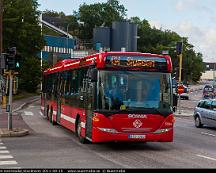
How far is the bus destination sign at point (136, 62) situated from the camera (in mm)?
15562

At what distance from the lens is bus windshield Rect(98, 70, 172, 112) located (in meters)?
15.2

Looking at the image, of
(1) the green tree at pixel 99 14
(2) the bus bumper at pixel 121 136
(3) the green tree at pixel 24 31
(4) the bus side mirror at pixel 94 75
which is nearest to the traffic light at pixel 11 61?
(4) the bus side mirror at pixel 94 75

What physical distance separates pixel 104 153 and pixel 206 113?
1193 cm

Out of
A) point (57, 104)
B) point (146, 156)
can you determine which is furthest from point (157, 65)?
point (57, 104)

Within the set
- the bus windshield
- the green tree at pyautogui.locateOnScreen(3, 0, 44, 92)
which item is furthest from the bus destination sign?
the green tree at pyautogui.locateOnScreen(3, 0, 44, 92)

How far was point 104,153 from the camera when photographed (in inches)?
588

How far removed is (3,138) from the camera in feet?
62.0

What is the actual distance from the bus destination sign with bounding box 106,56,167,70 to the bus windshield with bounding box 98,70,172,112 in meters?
0.22

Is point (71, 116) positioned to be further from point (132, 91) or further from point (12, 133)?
point (132, 91)

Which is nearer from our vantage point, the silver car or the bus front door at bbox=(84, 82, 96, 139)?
the bus front door at bbox=(84, 82, 96, 139)

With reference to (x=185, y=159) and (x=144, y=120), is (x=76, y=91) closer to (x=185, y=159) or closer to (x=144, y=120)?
(x=144, y=120)

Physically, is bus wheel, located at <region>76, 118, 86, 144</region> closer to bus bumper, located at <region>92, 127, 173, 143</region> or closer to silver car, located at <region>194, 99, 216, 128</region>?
bus bumper, located at <region>92, 127, 173, 143</region>

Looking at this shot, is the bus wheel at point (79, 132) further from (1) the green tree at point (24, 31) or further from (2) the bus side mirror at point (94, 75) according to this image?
(1) the green tree at point (24, 31)

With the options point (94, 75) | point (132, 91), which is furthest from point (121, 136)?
point (94, 75)
